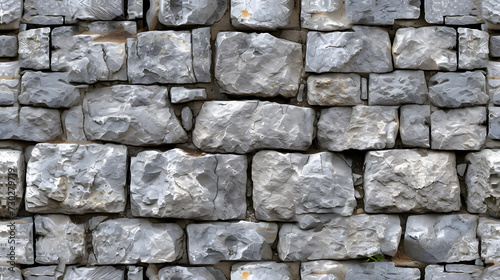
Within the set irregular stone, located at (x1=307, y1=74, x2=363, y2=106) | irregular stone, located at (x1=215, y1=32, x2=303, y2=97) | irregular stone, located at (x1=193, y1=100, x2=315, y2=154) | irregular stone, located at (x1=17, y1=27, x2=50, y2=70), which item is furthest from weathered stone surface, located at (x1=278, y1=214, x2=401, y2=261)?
irregular stone, located at (x1=17, y1=27, x2=50, y2=70)

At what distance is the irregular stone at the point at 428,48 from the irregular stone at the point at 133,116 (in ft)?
3.79

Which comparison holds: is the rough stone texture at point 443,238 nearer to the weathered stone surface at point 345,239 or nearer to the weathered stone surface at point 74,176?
the weathered stone surface at point 345,239

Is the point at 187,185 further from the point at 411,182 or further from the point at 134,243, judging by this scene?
the point at 411,182

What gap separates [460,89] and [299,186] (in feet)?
3.00

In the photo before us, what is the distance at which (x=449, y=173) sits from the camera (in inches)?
93.9

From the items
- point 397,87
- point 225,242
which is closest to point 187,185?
point 225,242

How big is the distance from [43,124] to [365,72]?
63.6 inches

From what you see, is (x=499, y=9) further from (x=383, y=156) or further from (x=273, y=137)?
(x=273, y=137)

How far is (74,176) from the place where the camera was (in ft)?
7.78

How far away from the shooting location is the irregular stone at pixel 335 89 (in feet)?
7.75

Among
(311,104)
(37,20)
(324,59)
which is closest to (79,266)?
(37,20)

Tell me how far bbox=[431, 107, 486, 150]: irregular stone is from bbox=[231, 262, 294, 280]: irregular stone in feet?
3.22

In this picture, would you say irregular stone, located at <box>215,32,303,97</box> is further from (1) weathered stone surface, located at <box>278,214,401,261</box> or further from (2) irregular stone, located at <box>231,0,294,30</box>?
(1) weathered stone surface, located at <box>278,214,401,261</box>

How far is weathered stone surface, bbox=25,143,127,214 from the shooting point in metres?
2.37
